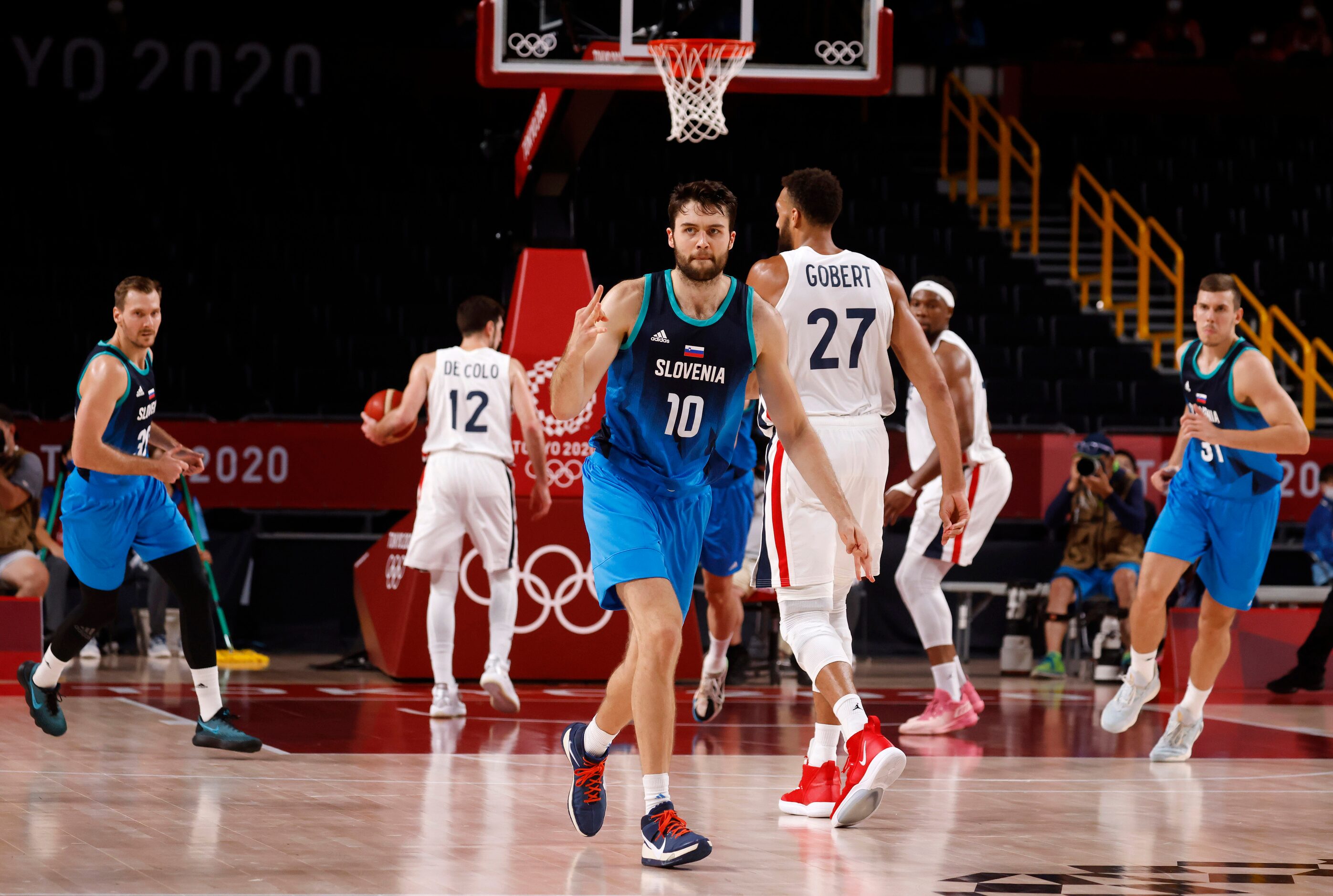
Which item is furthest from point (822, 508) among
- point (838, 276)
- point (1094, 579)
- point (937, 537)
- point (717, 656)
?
point (1094, 579)

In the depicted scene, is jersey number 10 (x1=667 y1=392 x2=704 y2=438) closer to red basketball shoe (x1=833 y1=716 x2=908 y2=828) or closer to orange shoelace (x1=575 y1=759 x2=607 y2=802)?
orange shoelace (x1=575 y1=759 x2=607 y2=802)

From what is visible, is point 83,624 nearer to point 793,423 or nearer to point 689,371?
point 689,371

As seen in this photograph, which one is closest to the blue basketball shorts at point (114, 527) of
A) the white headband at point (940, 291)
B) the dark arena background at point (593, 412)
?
the dark arena background at point (593, 412)

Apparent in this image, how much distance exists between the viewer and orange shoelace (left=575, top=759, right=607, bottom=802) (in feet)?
17.4

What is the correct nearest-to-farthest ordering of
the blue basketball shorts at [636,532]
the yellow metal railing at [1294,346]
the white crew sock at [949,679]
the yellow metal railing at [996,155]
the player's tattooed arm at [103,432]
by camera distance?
the blue basketball shorts at [636,532], the player's tattooed arm at [103,432], the white crew sock at [949,679], the yellow metal railing at [1294,346], the yellow metal railing at [996,155]

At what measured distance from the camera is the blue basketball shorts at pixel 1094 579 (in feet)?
43.0

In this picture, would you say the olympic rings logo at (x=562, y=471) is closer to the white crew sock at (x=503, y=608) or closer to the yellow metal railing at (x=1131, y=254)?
the white crew sock at (x=503, y=608)

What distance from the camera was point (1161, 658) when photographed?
12055 millimetres

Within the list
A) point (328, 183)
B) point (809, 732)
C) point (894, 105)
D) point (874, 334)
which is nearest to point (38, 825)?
point (874, 334)

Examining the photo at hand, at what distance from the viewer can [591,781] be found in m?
5.32

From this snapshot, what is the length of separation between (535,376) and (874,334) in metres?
5.12

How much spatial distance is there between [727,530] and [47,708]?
11.3 feet

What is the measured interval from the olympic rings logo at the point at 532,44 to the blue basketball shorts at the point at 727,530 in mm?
2813

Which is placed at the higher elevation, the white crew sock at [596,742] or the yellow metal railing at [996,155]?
the yellow metal railing at [996,155]
